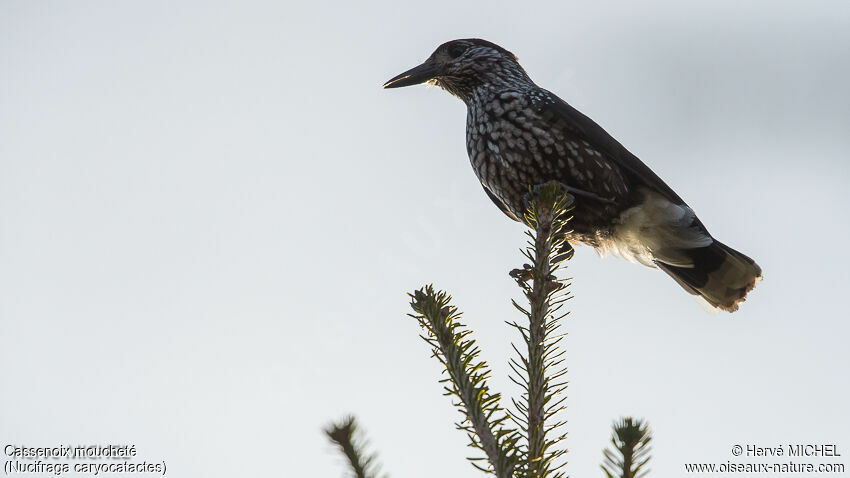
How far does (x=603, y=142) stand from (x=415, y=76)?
150 cm

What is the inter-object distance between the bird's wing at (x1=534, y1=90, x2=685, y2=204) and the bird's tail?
380mm

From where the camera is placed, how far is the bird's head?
197 inches

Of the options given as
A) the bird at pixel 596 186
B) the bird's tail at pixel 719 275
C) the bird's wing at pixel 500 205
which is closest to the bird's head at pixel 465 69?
the bird at pixel 596 186

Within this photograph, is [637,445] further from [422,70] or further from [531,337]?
[422,70]

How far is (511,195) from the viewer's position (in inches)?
166

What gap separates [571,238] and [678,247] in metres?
0.66

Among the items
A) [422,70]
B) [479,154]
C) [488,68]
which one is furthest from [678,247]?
[422,70]

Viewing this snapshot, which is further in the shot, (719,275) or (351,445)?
(719,275)

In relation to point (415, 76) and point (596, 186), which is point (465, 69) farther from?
point (596, 186)

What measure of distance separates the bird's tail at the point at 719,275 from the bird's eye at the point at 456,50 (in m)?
1.83

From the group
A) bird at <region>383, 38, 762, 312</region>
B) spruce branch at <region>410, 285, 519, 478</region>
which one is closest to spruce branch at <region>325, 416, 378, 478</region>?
spruce branch at <region>410, 285, 519, 478</region>

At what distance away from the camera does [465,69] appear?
5066 mm

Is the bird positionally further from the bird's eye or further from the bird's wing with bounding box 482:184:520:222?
the bird's eye

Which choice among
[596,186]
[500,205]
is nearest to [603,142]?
[596,186]
